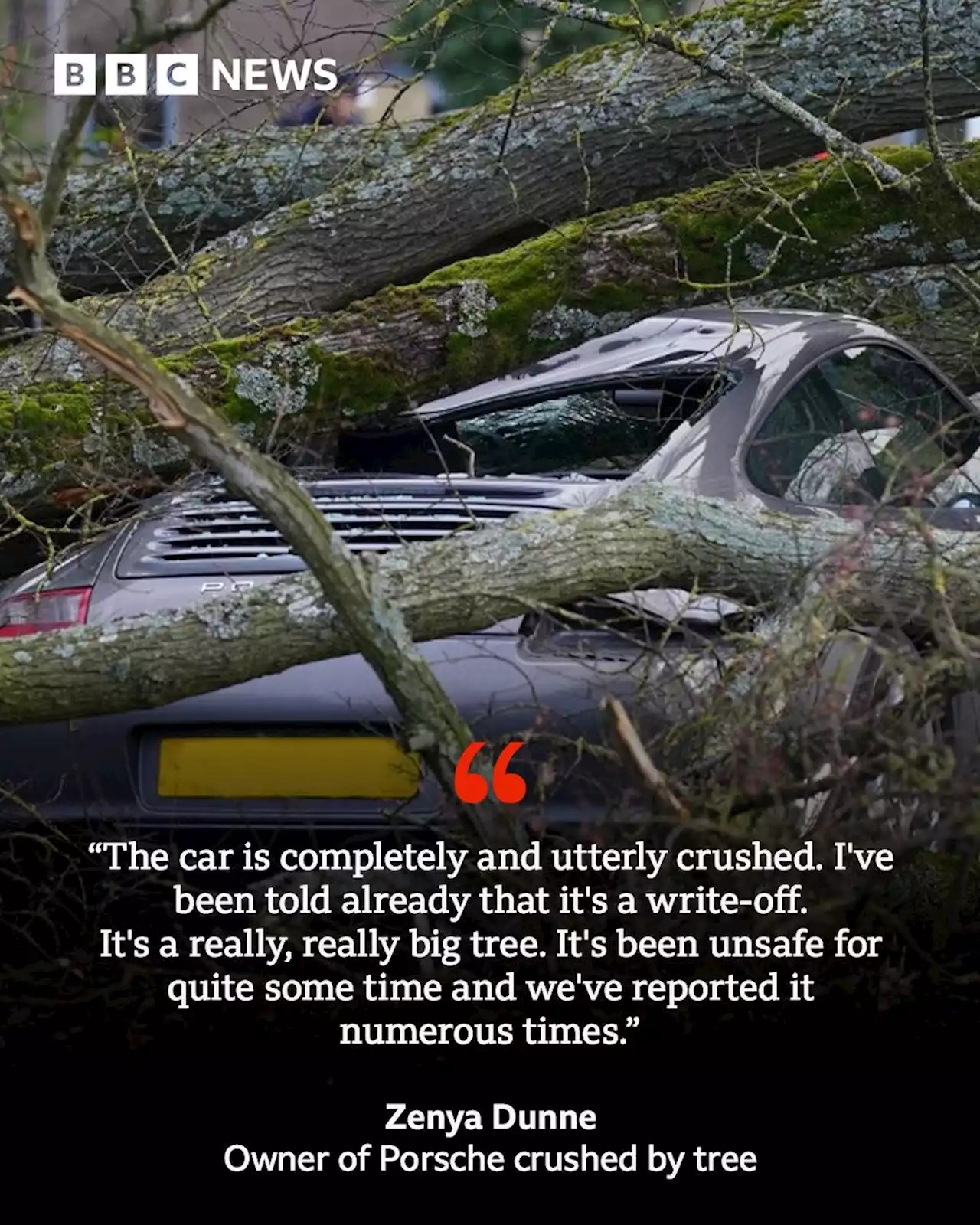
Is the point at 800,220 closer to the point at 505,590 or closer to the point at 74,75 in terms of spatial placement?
the point at 74,75

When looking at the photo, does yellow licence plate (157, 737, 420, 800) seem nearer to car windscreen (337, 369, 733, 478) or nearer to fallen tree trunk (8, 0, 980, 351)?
car windscreen (337, 369, 733, 478)

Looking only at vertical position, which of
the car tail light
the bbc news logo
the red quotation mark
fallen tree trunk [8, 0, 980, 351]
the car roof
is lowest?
the red quotation mark

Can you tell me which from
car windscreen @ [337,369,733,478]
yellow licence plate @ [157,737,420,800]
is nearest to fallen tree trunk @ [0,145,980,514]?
car windscreen @ [337,369,733,478]

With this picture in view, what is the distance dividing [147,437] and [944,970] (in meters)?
2.59

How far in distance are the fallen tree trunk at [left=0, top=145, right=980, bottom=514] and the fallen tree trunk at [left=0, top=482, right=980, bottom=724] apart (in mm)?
1592

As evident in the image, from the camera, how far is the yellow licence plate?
3266mm

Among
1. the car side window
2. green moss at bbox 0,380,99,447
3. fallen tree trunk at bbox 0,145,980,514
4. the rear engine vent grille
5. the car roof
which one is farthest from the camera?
fallen tree trunk at bbox 0,145,980,514

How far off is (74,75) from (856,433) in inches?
75.8

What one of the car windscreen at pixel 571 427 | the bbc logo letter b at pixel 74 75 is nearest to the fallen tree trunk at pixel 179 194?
the bbc logo letter b at pixel 74 75

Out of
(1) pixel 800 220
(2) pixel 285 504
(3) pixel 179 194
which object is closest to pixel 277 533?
(2) pixel 285 504

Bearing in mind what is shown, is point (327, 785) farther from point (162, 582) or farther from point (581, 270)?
point (581, 270)

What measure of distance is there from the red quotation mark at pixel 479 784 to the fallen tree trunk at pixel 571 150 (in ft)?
8.30

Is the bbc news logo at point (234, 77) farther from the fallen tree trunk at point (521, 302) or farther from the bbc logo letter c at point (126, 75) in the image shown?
the fallen tree trunk at point (521, 302)

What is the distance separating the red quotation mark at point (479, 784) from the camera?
9.67 ft
